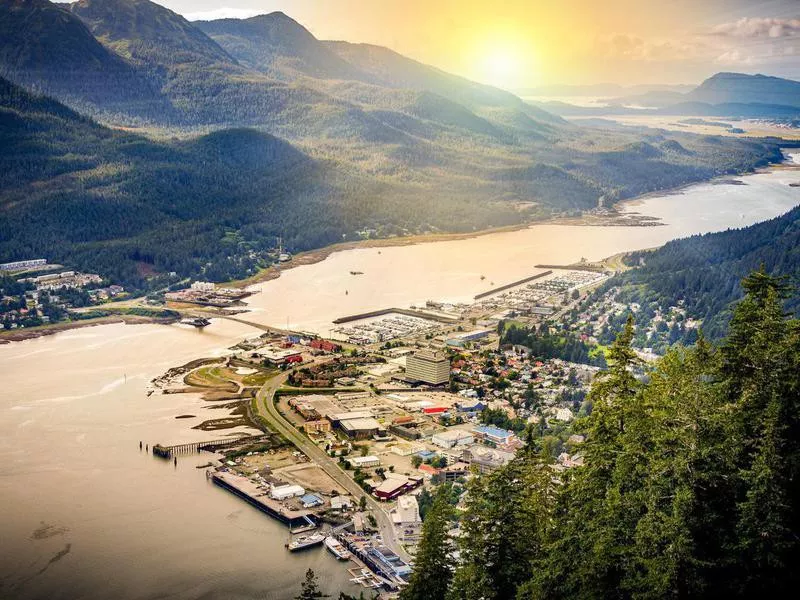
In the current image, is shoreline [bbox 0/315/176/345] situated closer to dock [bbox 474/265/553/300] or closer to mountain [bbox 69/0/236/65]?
dock [bbox 474/265/553/300]

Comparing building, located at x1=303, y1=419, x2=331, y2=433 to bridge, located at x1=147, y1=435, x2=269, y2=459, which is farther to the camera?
building, located at x1=303, y1=419, x2=331, y2=433

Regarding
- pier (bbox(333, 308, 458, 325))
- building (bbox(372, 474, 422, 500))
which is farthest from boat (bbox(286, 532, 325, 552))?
pier (bbox(333, 308, 458, 325))

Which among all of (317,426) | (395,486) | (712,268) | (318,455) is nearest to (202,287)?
(317,426)

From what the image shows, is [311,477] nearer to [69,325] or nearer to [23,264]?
[69,325]

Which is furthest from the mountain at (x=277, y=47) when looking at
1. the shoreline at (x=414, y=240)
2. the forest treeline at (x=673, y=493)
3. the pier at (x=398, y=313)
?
the forest treeline at (x=673, y=493)

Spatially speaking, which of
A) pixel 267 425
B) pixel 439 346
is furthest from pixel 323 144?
pixel 267 425

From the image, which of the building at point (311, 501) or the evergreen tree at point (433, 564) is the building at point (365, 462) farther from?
the evergreen tree at point (433, 564)
